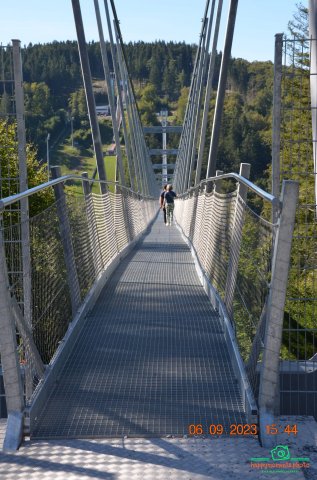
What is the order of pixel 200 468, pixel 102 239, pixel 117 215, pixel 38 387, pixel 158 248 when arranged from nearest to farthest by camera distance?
pixel 200 468, pixel 38 387, pixel 102 239, pixel 117 215, pixel 158 248

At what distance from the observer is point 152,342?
21.5ft

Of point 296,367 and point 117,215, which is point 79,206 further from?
point 117,215

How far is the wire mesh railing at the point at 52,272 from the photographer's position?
17.2 ft

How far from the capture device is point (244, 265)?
6.17 metres

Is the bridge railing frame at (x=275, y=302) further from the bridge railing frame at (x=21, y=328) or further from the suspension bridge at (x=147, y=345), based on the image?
the bridge railing frame at (x=21, y=328)

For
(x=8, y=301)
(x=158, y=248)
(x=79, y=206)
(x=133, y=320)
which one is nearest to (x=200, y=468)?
(x=8, y=301)

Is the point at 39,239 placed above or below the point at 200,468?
above

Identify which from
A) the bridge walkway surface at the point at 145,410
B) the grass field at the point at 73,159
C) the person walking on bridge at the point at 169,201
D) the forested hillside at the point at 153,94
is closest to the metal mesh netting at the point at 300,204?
the bridge walkway surface at the point at 145,410

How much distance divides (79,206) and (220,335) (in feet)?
6.72
